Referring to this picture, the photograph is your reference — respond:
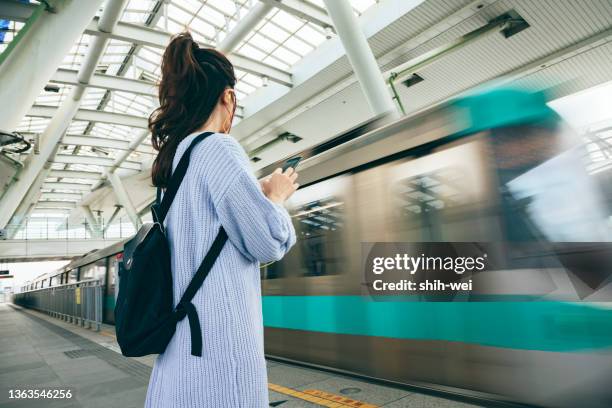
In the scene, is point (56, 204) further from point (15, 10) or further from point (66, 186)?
point (15, 10)

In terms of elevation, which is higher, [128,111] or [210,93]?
[128,111]

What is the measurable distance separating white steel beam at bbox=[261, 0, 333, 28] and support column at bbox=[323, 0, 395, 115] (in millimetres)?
2008

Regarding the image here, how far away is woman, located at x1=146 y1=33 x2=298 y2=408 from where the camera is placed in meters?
0.92

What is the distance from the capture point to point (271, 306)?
17.7 feet

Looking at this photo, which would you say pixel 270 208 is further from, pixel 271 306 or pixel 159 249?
pixel 271 306

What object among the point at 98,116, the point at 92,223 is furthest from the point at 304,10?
the point at 92,223

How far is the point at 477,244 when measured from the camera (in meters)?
3.13

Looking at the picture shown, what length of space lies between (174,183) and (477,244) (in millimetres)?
2584

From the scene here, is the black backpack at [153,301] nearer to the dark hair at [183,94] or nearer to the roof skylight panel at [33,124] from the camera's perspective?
the dark hair at [183,94]

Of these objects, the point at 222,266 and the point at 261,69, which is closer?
the point at 222,266

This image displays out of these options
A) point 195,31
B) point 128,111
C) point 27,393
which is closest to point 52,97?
point 128,111

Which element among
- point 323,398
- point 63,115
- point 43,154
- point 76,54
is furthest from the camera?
point 43,154

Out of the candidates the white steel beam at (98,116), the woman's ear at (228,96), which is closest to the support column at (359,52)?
the woman's ear at (228,96)

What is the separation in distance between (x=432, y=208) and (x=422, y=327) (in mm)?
941
